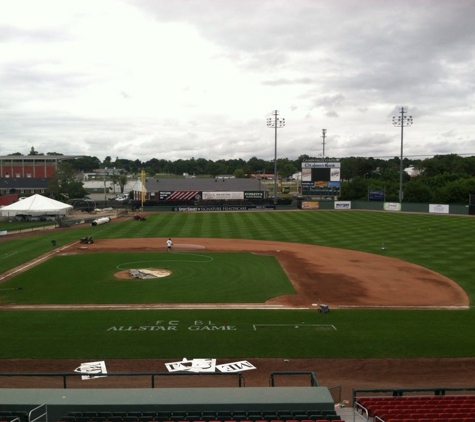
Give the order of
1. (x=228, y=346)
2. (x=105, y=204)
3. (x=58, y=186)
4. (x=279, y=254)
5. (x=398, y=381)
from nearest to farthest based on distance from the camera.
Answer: (x=398, y=381)
(x=228, y=346)
(x=279, y=254)
(x=105, y=204)
(x=58, y=186)

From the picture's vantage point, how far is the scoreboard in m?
82.9

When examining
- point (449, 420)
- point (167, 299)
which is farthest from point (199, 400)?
point (167, 299)

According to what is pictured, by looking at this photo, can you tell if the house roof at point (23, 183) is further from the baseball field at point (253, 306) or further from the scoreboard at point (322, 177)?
the baseball field at point (253, 306)

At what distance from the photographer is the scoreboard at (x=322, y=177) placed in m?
82.9

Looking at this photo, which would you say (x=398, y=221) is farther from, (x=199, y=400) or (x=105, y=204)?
(x=199, y=400)

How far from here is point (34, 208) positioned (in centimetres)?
6297

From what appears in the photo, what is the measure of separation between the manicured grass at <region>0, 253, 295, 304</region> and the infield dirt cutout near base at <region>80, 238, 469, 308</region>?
6.21 ft

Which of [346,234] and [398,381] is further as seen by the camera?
[346,234]

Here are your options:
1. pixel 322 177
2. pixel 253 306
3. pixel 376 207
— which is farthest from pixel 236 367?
pixel 376 207

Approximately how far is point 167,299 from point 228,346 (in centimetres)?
774

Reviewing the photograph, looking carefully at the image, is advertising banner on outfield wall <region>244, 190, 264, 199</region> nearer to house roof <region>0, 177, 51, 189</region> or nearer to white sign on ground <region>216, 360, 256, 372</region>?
house roof <region>0, 177, 51, 189</region>

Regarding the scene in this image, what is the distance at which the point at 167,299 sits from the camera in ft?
82.6

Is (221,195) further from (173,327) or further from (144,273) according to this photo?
(173,327)

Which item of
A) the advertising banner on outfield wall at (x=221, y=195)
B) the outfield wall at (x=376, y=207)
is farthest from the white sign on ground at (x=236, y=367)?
the advertising banner on outfield wall at (x=221, y=195)
